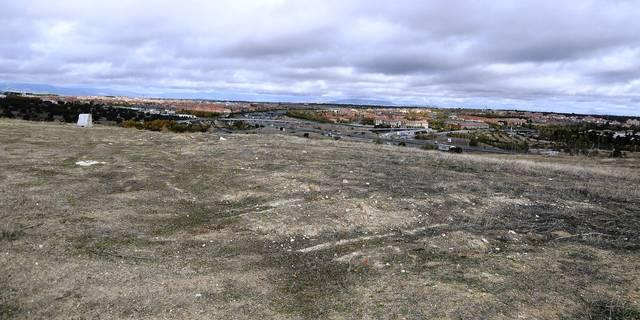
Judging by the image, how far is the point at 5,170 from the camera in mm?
14188

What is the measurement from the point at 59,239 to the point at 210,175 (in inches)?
261

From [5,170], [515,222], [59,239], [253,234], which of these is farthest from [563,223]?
[5,170]

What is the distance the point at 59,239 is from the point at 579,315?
8.94 m

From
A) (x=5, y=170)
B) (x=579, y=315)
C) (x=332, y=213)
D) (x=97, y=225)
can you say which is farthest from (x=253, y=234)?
(x=5, y=170)

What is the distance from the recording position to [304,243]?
30.8ft

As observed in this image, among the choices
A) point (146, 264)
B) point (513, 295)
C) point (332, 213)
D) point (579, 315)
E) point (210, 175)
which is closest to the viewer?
point (579, 315)

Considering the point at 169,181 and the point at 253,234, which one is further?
the point at 169,181

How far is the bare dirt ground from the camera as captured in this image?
6.77 meters

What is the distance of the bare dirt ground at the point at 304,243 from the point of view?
6.77 metres

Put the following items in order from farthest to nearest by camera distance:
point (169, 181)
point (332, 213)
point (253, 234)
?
1. point (169, 181)
2. point (332, 213)
3. point (253, 234)

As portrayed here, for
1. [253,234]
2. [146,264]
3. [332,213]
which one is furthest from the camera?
[332,213]

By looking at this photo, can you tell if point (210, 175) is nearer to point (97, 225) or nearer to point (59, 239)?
point (97, 225)

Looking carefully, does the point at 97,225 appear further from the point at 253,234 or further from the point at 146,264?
the point at 253,234

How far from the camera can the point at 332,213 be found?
440 inches
